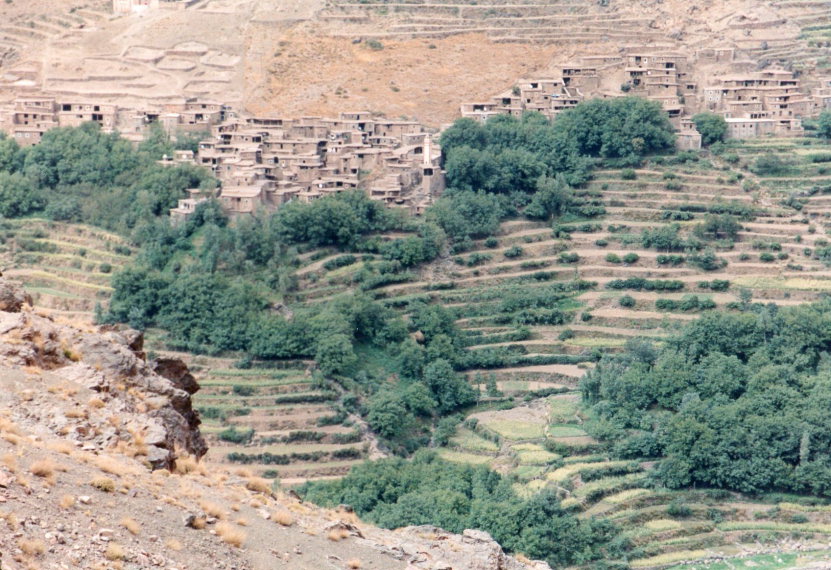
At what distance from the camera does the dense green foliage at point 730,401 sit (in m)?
30.8

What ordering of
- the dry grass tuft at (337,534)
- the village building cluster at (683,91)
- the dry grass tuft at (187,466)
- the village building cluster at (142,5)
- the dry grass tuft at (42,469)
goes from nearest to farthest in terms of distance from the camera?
the dry grass tuft at (42,469) < the dry grass tuft at (337,534) < the dry grass tuft at (187,466) < the village building cluster at (683,91) < the village building cluster at (142,5)

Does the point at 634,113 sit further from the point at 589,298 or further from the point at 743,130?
the point at 589,298

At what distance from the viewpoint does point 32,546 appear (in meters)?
9.92

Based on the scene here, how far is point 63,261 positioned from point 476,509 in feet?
47.2

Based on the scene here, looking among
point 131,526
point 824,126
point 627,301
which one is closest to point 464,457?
point 627,301

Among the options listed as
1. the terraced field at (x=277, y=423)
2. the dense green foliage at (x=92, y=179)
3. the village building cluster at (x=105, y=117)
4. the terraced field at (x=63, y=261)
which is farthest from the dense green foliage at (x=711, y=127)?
the terraced field at (x=63, y=261)

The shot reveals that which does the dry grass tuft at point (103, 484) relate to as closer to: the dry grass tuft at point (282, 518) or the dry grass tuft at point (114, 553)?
the dry grass tuft at point (114, 553)

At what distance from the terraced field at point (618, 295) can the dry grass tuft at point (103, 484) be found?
18.8 meters

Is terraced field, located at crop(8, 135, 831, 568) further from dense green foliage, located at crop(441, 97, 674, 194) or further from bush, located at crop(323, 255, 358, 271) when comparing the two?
dense green foliage, located at crop(441, 97, 674, 194)

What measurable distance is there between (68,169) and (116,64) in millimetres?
6508

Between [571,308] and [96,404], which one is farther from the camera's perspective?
[571,308]

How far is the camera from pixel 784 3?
48.4 meters

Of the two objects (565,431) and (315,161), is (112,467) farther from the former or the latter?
(315,161)

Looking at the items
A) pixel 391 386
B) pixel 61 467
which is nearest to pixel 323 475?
pixel 391 386
